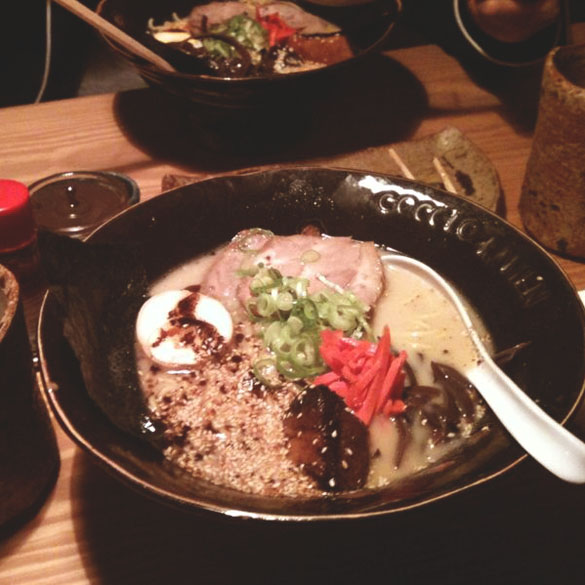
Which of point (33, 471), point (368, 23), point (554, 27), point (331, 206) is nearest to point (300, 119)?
point (368, 23)

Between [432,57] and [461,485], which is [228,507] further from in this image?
[432,57]

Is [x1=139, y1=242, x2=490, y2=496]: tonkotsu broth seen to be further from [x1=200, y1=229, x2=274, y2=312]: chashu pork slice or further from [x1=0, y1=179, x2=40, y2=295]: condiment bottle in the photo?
[x1=0, y1=179, x2=40, y2=295]: condiment bottle

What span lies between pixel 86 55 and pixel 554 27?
2.34 metres

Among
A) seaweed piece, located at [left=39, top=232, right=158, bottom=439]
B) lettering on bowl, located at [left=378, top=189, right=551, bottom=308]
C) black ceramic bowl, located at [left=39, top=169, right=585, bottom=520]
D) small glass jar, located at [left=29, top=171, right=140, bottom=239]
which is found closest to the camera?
black ceramic bowl, located at [left=39, top=169, right=585, bottom=520]

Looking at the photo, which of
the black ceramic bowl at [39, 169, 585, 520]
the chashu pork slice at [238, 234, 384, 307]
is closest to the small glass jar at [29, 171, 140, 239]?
the black ceramic bowl at [39, 169, 585, 520]

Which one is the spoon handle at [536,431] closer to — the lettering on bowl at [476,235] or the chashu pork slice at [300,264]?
the lettering on bowl at [476,235]

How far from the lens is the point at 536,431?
870 millimetres

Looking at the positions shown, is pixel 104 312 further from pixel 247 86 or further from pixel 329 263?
pixel 247 86

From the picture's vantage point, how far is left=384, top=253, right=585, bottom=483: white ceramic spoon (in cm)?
83

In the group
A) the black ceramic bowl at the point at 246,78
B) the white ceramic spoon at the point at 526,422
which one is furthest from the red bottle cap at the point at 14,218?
the white ceramic spoon at the point at 526,422

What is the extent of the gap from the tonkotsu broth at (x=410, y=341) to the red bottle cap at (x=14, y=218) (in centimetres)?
29

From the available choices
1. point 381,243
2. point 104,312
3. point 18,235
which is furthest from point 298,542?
point 18,235

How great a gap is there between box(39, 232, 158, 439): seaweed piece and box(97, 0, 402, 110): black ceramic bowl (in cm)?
62

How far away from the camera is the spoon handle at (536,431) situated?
83 cm
